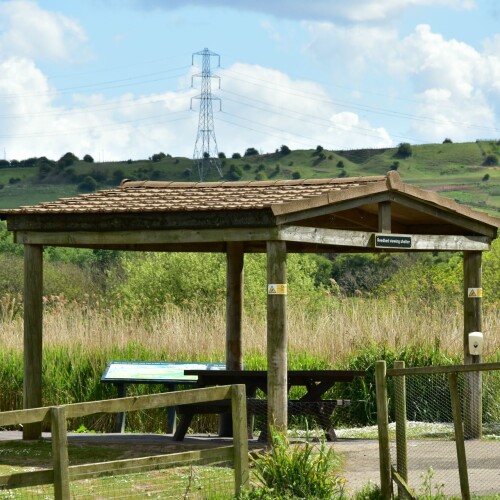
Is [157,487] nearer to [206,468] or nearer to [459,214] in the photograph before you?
[206,468]

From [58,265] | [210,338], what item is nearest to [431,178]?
[58,265]

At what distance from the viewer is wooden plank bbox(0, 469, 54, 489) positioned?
761 cm

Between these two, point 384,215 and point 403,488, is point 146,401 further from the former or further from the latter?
point 384,215

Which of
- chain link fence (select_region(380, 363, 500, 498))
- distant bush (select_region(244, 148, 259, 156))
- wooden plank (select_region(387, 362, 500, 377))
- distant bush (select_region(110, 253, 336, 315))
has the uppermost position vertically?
distant bush (select_region(244, 148, 259, 156))

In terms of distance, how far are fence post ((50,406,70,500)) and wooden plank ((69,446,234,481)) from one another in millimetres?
100

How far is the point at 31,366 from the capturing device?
45.7ft

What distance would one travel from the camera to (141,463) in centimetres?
843

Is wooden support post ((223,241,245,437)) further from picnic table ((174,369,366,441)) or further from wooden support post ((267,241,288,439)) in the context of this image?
wooden support post ((267,241,288,439))

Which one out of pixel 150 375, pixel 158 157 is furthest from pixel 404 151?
pixel 150 375

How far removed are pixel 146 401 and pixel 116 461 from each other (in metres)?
0.57

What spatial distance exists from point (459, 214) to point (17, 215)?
16.9 feet

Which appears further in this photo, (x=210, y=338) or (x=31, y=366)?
→ (x=210, y=338)

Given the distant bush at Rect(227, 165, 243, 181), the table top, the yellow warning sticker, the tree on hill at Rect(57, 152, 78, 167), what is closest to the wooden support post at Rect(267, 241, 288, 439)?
the yellow warning sticker

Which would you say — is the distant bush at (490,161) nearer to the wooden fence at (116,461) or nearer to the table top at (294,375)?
the table top at (294,375)
